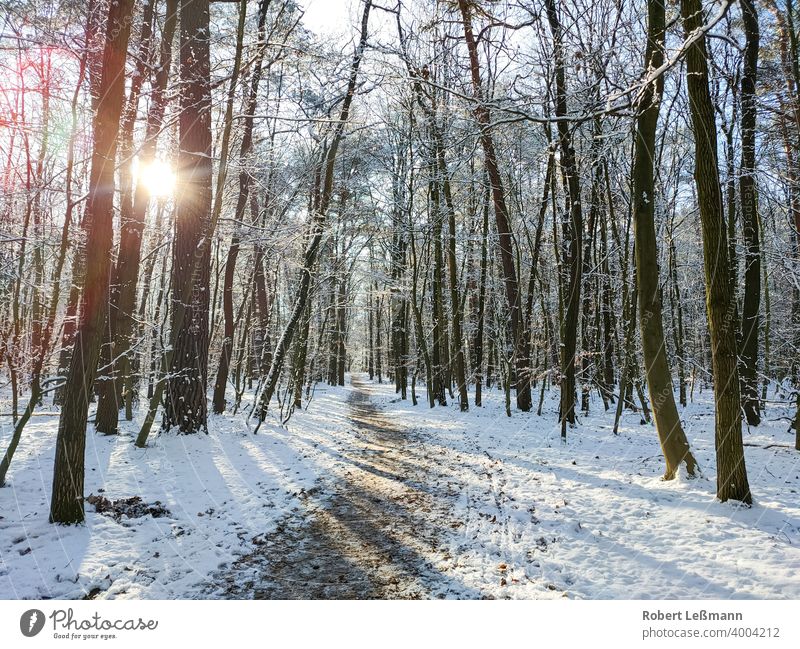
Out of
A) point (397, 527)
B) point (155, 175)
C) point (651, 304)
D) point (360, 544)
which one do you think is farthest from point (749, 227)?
point (155, 175)

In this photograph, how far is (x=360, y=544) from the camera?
431 centimetres

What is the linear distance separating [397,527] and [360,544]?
2.00ft

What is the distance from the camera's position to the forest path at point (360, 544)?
344 centimetres

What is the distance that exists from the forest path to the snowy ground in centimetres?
2

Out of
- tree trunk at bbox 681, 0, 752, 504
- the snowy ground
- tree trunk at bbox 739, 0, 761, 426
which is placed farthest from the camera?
tree trunk at bbox 739, 0, 761, 426

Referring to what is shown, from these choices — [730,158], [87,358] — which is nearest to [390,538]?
[87,358]

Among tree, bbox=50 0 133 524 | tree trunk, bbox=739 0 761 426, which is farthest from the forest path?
tree trunk, bbox=739 0 761 426

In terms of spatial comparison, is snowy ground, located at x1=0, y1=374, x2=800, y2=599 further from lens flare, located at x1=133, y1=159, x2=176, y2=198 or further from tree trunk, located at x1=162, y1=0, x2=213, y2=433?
lens flare, located at x1=133, y1=159, x2=176, y2=198

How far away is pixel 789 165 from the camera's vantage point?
371 inches

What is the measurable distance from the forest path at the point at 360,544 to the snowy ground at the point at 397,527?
0.06 ft

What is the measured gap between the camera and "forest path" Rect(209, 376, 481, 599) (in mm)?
3438

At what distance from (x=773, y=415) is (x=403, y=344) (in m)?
14.7

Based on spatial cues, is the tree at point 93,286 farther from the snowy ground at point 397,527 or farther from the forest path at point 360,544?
the forest path at point 360,544

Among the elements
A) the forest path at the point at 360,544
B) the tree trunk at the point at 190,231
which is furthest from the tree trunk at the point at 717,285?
the tree trunk at the point at 190,231
